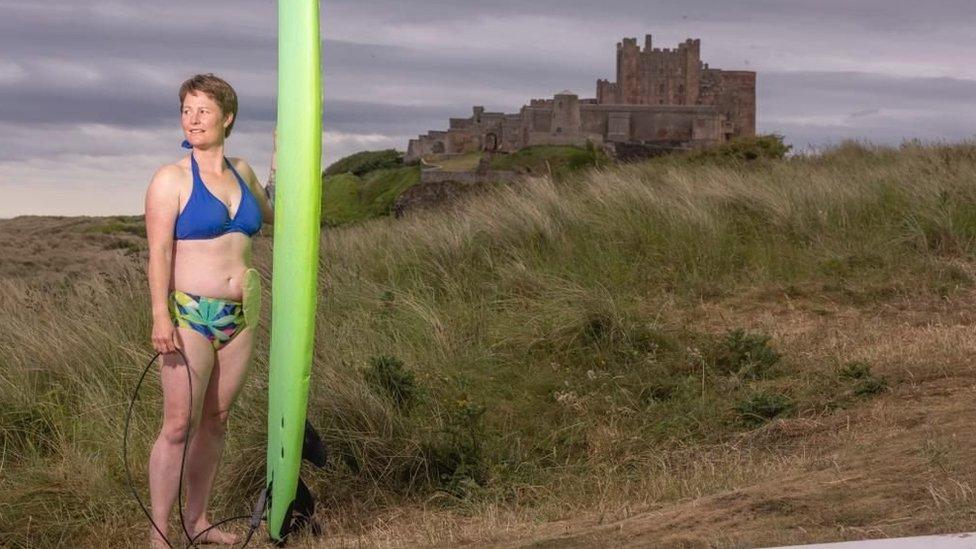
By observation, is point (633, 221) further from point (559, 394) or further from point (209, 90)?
point (209, 90)

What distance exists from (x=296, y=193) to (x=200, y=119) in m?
0.52

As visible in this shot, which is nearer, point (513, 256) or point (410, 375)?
point (410, 375)

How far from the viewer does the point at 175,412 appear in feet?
15.9

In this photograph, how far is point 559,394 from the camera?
26.0 ft

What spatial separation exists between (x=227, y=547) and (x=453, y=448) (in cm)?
158

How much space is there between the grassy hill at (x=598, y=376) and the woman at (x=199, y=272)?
0.98m

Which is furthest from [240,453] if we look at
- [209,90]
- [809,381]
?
[809,381]

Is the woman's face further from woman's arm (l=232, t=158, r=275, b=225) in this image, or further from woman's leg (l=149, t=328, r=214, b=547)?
woman's leg (l=149, t=328, r=214, b=547)

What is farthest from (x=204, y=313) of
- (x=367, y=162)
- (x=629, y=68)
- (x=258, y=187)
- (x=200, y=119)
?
(x=629, y=68)

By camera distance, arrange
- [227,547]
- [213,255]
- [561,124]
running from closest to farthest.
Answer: [213,255] < [227,547] < [561,124]

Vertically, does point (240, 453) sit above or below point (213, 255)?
below

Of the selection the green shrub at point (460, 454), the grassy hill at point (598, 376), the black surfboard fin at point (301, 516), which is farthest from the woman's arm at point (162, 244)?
the green shrub at point (460, 454)

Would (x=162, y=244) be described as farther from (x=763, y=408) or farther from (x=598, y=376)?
(x=598, y=376)

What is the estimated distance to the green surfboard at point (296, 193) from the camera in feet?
15.5
